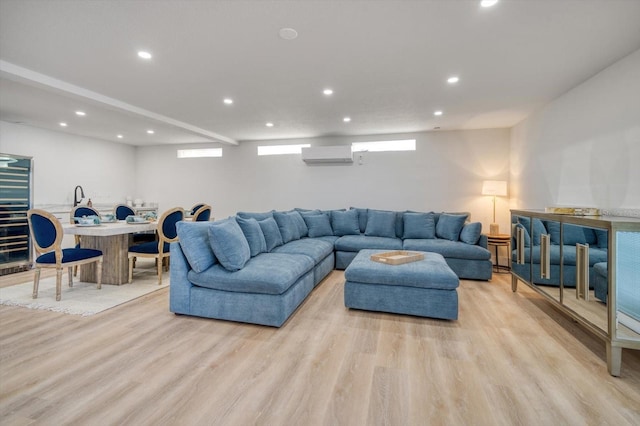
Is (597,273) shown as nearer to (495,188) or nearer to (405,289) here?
(405,289)

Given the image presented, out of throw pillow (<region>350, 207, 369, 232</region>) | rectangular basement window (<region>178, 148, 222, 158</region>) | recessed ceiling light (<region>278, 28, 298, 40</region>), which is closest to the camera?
recessed ceiling light (<region>278, 28, 298, 40</region>)

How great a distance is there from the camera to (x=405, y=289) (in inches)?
107

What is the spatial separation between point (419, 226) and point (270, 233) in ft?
8.32

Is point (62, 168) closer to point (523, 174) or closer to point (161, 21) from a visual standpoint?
point (161, 21)

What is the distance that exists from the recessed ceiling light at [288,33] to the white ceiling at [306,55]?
48mm

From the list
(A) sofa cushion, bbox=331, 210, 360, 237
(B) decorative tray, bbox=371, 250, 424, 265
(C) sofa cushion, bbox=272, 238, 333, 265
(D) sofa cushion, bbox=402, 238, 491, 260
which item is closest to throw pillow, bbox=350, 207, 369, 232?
(A) sofa cushion, bbox=331, 210, 360, 237

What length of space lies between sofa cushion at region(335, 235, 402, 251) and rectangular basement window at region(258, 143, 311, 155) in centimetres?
247

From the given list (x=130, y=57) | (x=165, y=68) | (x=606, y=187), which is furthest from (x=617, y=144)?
(x=130, y=57)

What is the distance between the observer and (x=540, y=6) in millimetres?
1915

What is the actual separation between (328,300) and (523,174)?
12.5 ft

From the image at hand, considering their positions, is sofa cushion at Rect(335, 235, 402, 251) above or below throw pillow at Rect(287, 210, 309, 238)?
below

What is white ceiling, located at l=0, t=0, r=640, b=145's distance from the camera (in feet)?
6.55

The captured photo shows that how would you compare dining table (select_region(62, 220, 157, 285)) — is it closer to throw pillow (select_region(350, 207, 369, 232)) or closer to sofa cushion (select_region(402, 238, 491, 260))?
throw pillow (select_region(350, 207, 369, 232))

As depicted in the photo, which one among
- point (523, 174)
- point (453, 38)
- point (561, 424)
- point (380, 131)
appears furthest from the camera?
point (380, 131)
